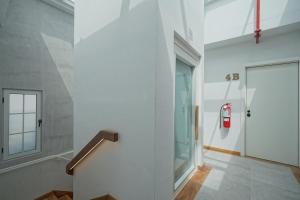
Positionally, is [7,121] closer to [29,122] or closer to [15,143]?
[29,122]

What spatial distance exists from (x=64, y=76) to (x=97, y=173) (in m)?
2.52

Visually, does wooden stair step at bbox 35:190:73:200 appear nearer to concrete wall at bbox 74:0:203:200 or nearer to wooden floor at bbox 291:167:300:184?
concrete wall at bbox 74:0:203:200

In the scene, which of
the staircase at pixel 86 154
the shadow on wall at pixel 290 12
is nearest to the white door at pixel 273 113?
the shadow on wall at pixel 290 12

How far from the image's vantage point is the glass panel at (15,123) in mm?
2631

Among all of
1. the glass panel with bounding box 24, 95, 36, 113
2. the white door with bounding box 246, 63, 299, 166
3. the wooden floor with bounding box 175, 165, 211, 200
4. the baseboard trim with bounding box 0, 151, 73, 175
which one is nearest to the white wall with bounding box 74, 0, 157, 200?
the wooden floor with bounding box 175, 165, 211, 200

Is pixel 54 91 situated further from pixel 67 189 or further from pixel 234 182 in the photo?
pixel 234 182

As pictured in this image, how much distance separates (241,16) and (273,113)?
210 cm

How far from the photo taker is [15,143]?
270 centimetres

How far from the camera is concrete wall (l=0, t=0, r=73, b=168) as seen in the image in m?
2.56

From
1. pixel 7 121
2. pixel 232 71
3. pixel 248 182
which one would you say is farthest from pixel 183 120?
pixel 7 121

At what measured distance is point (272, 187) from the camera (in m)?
1.99

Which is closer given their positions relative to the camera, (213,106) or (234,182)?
(234,182)

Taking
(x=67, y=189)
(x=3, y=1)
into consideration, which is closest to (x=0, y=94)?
(x=3, y=1)

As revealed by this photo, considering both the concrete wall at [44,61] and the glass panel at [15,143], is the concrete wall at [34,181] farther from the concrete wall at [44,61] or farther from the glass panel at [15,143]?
the glass panel at [15,143]
